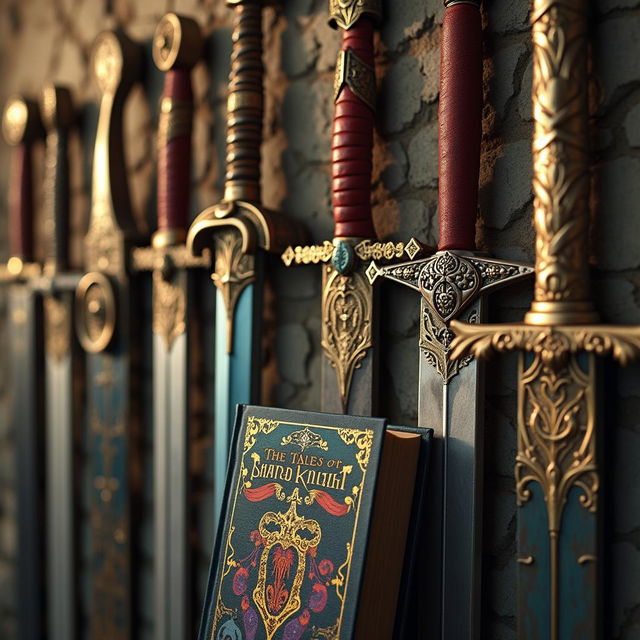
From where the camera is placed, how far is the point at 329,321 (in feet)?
4.21

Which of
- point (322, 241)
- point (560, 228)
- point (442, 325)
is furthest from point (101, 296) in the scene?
point (560, 228)

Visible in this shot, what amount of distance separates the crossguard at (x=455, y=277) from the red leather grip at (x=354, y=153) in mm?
137

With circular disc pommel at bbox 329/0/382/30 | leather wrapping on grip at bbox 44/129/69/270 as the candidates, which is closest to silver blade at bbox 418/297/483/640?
circular disc pommel at bbox 329/0/382/30

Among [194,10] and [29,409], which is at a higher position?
[194,10]

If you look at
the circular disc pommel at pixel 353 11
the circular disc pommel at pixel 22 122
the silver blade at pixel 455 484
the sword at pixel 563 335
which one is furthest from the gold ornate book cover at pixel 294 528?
the circular disc pommel at pixel 22 122

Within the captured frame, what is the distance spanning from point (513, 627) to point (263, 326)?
0.67 meters

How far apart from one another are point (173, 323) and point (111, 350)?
262mm

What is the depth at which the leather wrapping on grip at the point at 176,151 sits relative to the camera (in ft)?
5.24

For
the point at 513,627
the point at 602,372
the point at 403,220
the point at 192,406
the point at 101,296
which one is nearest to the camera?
the point at 602,372

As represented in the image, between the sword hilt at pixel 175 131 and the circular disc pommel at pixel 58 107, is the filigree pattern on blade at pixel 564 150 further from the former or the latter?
the circular disc pommel at pixel 58 107

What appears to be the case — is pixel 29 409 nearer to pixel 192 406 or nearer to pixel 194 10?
pixel 192 406

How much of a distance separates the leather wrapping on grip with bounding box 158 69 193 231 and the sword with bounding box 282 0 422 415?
1.49ft

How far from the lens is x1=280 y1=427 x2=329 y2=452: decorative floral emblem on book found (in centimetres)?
117

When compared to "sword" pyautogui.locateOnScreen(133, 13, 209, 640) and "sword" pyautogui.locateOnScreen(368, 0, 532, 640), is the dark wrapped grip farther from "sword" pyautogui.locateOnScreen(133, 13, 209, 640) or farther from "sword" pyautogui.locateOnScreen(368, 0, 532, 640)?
"sword" pyautogui.locateOnScreen(368, 0, 532, 640)
